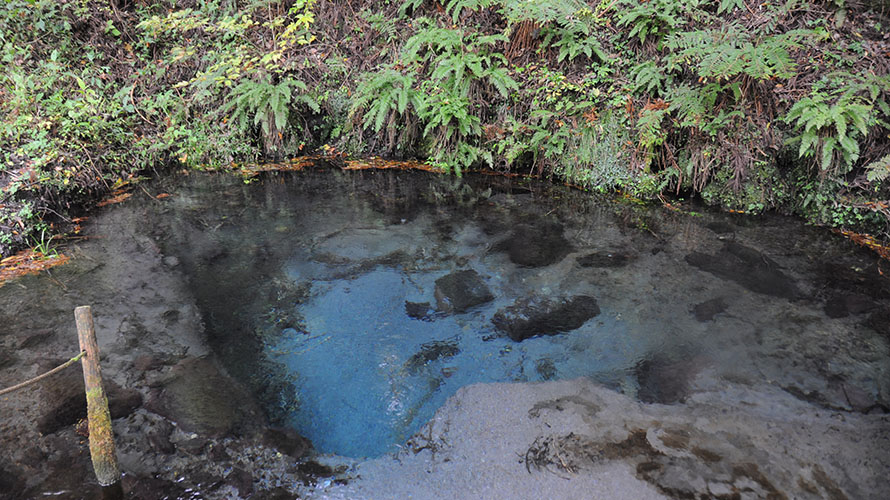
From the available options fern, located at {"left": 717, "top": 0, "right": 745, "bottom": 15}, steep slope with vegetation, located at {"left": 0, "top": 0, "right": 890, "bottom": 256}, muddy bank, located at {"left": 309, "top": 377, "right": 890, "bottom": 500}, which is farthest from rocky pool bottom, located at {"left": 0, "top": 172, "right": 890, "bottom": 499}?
fern, located at {"left": 717, "top": 0, "right": 745, "bottom": 15}

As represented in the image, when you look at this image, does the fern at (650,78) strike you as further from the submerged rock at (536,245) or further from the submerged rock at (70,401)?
the submerged rock at (70,401)

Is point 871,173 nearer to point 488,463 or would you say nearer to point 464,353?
point 464,353

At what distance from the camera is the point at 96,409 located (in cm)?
295

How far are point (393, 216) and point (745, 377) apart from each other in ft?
16.1

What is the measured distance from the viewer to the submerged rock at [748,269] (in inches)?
216

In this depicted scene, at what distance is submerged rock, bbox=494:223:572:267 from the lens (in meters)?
6.21

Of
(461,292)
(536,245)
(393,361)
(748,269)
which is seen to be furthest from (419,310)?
(748,269)

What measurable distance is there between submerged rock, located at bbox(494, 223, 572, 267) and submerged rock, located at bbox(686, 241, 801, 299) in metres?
1.53

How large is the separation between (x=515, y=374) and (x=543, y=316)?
37.5 inches

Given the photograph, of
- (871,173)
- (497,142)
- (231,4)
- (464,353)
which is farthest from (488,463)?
(231,4)

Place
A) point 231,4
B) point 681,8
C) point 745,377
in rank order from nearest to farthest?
point 745,377 < point 681,8 < point 231,4

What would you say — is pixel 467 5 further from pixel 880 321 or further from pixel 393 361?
pixel 880 321

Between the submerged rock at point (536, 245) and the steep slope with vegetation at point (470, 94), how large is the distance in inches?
71.7

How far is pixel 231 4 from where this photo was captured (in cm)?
1077
